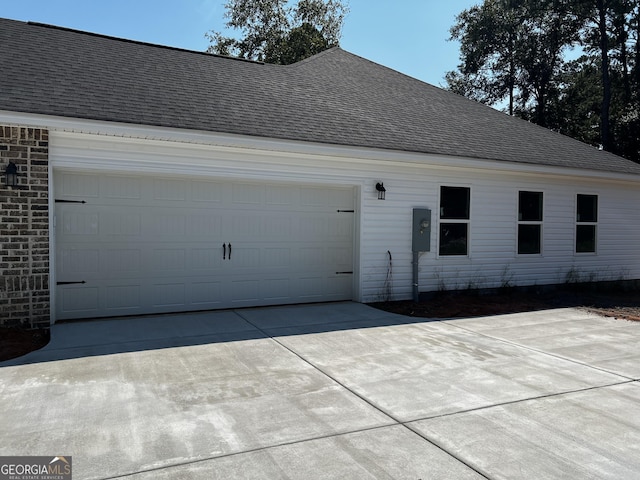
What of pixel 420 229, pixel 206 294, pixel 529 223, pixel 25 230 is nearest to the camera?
pixel 25 230

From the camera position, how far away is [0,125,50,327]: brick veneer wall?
20.4 feet

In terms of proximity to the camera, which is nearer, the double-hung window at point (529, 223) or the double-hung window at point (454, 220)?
the double-hung window at point (454, 220)

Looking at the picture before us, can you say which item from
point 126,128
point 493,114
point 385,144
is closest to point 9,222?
point 126,128

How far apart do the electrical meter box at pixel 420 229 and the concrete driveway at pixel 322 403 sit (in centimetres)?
260

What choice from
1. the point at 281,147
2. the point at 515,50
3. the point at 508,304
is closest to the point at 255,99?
the point at 281,147

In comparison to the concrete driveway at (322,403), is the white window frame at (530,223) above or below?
above

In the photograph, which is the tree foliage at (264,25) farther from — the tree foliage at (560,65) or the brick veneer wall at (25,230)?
the brick veneer wall at (25,230)

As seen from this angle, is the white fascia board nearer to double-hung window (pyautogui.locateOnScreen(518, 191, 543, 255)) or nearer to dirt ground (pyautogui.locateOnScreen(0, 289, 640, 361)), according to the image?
double-hung window (pyautogui.locateOnScreen(518, 191, 543, 255))

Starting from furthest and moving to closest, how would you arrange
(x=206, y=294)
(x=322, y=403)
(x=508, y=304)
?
(x=508, y=304)
(x=206, y=294)
(x=322, y=403)

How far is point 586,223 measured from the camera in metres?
11.6

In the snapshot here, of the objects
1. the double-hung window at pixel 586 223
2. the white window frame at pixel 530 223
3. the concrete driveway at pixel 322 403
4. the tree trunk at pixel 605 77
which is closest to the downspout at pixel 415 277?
the concrete driveway at pixel 322 403

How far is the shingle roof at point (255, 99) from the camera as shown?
7.00 metres

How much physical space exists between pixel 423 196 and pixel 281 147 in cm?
322

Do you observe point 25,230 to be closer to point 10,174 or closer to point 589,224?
point 10,174
